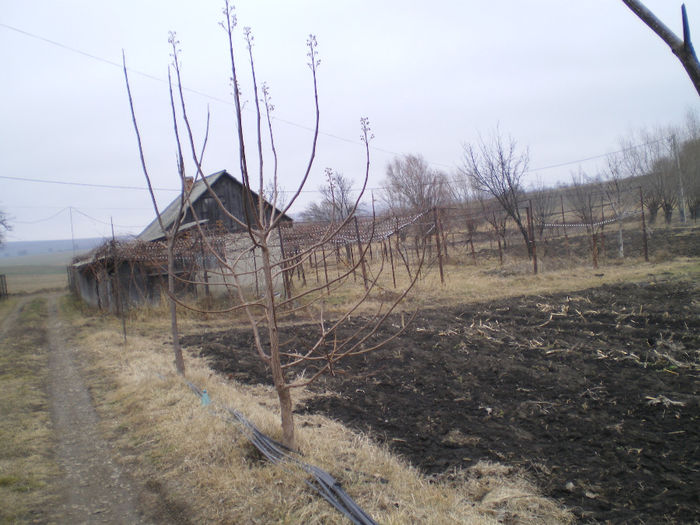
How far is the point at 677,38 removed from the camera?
181cm

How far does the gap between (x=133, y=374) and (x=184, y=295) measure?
7.29 m

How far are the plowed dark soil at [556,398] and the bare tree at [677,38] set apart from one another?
2.57 m

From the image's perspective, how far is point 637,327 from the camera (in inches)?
293

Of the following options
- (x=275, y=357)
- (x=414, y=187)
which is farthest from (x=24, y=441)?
(x=414, y=187)

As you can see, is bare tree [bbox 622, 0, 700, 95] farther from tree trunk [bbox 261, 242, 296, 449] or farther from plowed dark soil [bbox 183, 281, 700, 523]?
plowed dark soil [bbox 183, 281, 700, 523]

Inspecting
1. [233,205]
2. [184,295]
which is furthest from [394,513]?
[233,205]

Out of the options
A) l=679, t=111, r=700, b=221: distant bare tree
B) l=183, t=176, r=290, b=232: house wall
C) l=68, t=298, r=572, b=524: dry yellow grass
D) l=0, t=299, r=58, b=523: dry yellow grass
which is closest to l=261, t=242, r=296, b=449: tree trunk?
l=68, t=298, r=572, b=524: dry yellow grass

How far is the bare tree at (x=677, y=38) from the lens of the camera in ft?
5.72

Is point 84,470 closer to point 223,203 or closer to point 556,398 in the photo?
point 556,398

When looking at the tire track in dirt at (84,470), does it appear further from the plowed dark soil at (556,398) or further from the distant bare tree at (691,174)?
the distant bare tree at (691,174)

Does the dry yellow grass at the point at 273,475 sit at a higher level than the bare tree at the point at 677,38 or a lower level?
lower

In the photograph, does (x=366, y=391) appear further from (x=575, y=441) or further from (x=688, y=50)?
A: (x=688, y=50)

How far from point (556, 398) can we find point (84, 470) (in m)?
4.64

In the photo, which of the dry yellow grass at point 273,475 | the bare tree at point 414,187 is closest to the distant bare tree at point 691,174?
the bare tree at point 414,187
